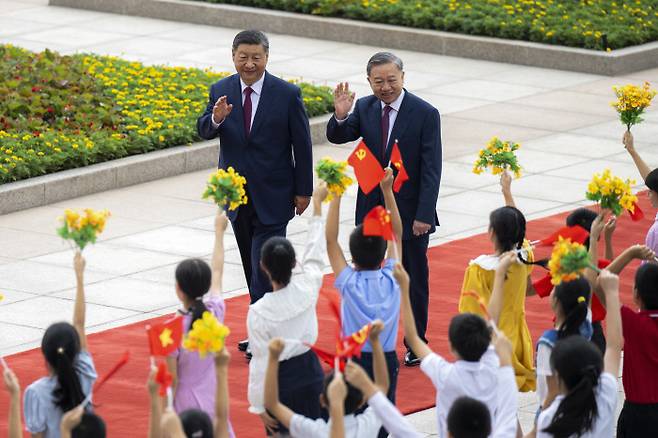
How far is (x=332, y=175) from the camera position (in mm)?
8234

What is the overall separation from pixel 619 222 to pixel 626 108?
264cm

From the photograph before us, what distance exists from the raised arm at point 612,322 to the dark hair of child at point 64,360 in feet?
7.83

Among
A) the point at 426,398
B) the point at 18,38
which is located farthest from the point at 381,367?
the point at 18,38

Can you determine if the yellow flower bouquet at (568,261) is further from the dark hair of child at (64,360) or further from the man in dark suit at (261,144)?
the man in dark suit at (261,144)

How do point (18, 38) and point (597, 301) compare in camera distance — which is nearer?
point (597, 301)

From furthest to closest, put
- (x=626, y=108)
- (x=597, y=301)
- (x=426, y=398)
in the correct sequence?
(x=626, y=108), (x=426, y=398), (x=597, y=301)

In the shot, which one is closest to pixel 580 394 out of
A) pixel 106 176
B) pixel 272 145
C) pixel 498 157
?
pixel 498 157

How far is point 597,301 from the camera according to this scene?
8.46 meters

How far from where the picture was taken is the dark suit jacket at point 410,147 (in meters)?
10.0

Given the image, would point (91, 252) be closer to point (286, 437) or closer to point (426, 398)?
point (426, 398)

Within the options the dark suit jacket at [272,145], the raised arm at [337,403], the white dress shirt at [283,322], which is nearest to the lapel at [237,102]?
the dark suit jacket at [272,145]

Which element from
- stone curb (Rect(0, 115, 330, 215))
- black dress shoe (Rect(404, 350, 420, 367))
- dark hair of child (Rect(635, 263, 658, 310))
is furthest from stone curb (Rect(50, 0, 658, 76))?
dark hair of child (Rect(635, 263, 658, 310))

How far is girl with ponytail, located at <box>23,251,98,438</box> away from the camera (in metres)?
6.80

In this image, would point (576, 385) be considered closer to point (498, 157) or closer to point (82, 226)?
point (82, 226)
